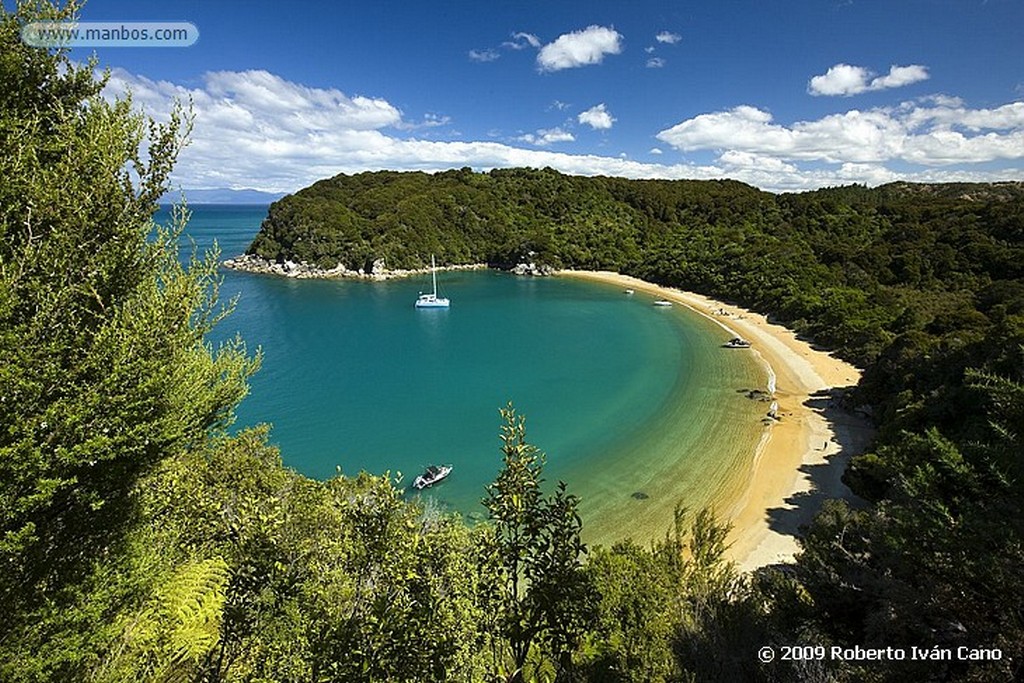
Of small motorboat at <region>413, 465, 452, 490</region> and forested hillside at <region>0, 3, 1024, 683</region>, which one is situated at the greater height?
forested hillside at <region>0, 3, 1024, 683</region>

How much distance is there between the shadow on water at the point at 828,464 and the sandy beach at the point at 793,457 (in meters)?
0.05

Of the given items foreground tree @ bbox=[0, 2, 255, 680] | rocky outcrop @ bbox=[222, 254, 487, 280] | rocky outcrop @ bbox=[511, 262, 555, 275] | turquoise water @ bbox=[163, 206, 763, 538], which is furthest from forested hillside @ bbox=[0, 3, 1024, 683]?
rocky outcrop @ bbox=[511, 262, 555, 275]

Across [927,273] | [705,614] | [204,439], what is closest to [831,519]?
[705,614]

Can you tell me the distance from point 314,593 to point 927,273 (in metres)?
85.5

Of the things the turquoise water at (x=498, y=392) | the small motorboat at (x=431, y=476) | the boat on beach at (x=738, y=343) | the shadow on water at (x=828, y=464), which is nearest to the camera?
the shadow on water at (x=828, y=464)

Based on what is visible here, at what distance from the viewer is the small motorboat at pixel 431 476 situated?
27.4m

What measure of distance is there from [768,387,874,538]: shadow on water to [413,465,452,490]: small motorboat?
1729 centimetres

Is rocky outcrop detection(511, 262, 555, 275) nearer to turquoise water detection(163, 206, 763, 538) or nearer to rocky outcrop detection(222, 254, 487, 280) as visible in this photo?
rocky outcrop detection(222, 254, 487, 280)

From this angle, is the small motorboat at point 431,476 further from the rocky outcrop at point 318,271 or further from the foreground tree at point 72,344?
the rocky outcrop at point 318,271

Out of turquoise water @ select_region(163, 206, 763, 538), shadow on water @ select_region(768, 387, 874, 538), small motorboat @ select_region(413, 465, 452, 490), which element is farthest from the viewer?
turquoise water @ select_region(163, 206, 763, 538)

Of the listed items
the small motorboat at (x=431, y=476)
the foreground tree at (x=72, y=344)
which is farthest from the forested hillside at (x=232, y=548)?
the small motorboat at (x=431, y=476)

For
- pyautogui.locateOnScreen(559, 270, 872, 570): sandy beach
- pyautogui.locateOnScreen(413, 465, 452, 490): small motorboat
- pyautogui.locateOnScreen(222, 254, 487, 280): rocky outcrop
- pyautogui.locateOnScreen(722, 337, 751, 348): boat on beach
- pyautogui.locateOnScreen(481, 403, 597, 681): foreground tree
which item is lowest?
pyautogui.locateOnScreen(413, 465, 452, 490): small motorboat

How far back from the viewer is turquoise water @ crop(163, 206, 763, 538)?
1179 inches

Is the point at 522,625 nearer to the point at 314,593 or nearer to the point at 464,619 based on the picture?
the point at 464,619
